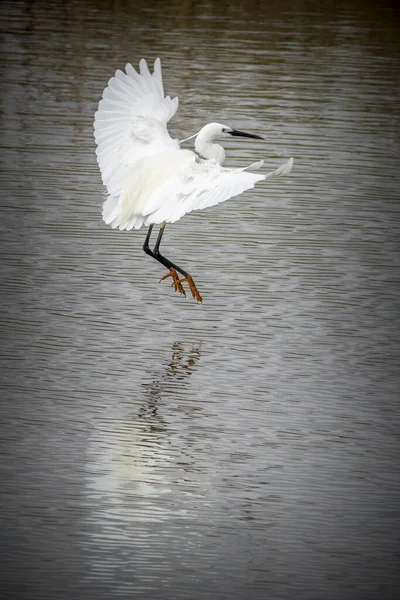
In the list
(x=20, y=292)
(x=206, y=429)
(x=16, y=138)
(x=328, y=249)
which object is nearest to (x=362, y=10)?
(x=16, y=138)

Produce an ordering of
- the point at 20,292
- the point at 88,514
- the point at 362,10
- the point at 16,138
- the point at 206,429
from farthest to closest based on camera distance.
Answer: the point at 362,10, the point at 16,138, the point at 20,292, the point at 206,429, the point at 88,514

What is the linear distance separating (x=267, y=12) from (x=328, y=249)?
1240 cm

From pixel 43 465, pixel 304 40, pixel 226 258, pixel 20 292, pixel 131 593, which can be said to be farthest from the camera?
pixel 304 40

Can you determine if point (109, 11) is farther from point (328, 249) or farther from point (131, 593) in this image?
point (131, 593)

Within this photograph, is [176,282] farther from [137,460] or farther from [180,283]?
[137,460]

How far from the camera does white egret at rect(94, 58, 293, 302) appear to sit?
7809mm

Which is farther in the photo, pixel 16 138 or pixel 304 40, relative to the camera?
pixel 304 40

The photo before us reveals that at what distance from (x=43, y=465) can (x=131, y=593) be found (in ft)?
3.99

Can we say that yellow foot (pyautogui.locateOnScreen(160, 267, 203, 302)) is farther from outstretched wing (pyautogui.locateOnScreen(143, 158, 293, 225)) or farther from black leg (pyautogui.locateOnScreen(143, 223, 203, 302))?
outstretched wing (pyautogui.locateOnScreen(143, 158, 293, 225))

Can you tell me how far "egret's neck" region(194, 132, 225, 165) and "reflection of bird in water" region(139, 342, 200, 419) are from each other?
1.87 meters

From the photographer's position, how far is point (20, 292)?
8.27m

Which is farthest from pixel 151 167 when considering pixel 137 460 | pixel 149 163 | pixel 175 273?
pixel 137 460

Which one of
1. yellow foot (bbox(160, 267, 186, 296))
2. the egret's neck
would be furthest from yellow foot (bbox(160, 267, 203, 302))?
the egret's neck

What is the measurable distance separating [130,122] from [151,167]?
26.5 inches
